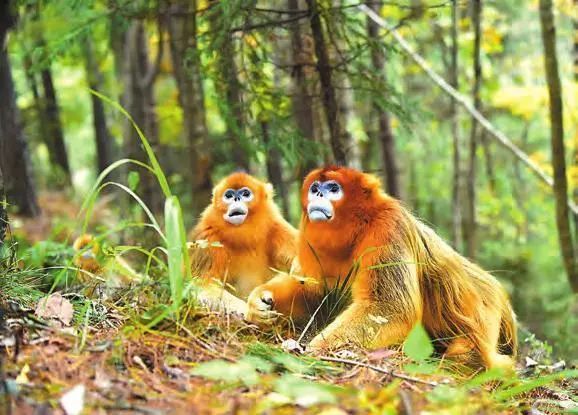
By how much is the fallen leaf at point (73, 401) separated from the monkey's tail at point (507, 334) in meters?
2.65

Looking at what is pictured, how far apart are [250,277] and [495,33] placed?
8295mm

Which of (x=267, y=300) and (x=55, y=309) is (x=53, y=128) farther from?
(x=55, y=309)

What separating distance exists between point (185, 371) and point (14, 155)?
30.3 ft

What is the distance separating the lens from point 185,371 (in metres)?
2.33

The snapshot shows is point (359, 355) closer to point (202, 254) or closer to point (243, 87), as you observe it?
point (202, 254)

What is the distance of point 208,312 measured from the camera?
2.81 metres

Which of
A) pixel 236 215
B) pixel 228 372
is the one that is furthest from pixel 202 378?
pixel 236 215

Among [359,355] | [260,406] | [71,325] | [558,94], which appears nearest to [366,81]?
[558,94]

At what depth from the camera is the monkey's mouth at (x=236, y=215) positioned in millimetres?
4676

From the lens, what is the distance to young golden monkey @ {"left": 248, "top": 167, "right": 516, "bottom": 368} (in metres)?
3.45

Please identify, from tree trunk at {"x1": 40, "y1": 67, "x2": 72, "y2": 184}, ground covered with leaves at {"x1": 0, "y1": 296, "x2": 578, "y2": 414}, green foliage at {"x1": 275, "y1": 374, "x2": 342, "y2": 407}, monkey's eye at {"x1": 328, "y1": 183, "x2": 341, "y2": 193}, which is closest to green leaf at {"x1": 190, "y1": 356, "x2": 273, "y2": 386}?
ground covered with leaves at {"x1": 0, "y1": 296, "x2": 578, "y2": 414}

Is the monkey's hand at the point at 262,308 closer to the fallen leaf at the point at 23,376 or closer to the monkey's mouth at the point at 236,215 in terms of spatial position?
the monkey's mouth at the point at 236,215

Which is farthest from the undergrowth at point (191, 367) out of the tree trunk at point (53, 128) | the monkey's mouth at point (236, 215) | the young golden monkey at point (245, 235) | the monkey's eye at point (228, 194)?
the tree trunk at point (53, 128)

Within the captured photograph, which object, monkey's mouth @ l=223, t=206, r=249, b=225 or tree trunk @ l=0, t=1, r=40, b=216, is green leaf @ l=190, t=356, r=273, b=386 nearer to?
monkey's mouth @ l=223, t=206, r=249, b=225
